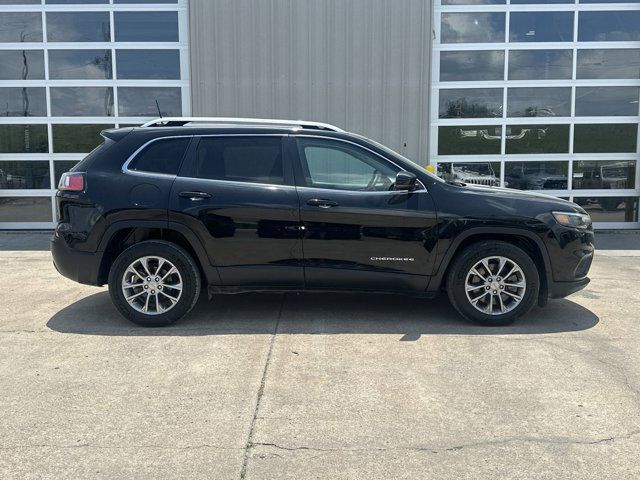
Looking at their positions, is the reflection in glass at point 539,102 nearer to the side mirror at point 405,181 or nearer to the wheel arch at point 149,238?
the side mirror at point 405,181

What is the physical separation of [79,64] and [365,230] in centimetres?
795

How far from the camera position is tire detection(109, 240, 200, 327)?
5.13m

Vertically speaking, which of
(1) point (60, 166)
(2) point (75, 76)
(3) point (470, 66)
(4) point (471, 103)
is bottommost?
(1) point (60, 166)

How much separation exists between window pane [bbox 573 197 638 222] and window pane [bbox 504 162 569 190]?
52 cm

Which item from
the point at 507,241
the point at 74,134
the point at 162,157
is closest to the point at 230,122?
the point at 162,157

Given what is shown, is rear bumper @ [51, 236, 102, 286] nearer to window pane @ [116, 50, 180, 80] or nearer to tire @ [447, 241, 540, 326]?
tire @ [447, 241, 540, 326]

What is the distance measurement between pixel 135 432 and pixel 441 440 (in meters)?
1.71

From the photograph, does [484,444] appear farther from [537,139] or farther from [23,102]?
[23,102]

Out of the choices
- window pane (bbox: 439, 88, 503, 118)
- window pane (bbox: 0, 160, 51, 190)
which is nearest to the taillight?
window pane (bbox: 0, 160, 51, 190)

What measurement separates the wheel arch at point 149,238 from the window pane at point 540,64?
7.62m

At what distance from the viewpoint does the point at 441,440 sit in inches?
125

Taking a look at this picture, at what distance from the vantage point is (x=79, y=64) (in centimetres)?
→ 1060

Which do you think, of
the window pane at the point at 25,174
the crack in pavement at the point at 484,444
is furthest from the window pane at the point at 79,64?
the crack in pavement at the point at 484,444

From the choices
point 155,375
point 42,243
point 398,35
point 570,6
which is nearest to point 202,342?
point 155,375
